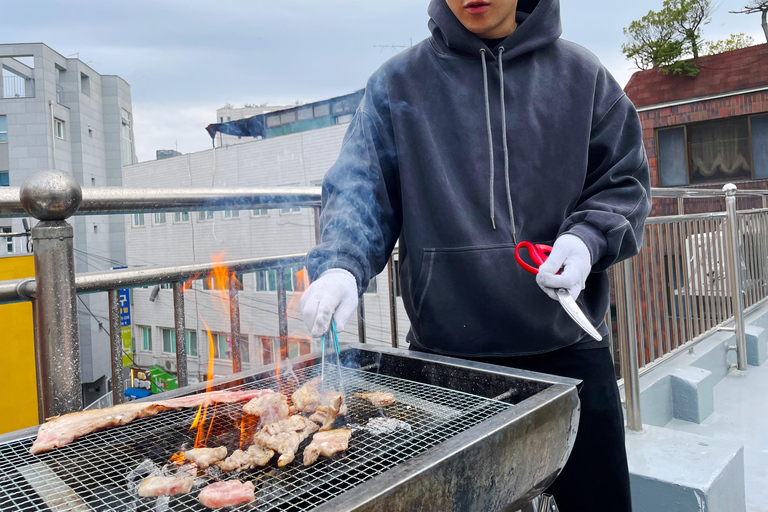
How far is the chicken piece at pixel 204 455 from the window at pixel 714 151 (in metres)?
13.2

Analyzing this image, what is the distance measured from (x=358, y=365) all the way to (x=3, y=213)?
1.22 m

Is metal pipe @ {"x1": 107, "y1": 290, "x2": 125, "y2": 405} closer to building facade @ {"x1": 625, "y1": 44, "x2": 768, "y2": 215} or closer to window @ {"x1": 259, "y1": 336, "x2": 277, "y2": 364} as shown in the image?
window @ {"x1": 259, "y1": 336, "x2": 277, "y2": 364}

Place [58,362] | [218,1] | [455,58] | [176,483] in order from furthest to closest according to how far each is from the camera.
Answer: [218,1] < [455,58] < [58,362] < [176,483]

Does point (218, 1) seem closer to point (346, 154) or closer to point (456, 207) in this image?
point (346, 154)

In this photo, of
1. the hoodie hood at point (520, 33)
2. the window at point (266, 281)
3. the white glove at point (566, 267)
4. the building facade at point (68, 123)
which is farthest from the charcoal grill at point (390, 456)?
the building facade at point (68, 123)

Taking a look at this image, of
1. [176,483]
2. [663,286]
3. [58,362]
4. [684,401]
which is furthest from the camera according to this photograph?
[663,286]

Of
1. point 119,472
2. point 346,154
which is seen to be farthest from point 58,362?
point 346,154

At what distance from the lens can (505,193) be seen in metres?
1.64

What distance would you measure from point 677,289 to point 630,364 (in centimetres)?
177

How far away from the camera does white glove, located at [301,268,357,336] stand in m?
1.35

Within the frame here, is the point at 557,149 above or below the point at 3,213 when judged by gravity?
above

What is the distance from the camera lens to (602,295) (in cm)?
176

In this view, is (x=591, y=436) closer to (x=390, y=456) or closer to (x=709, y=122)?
(x=390, y=456)

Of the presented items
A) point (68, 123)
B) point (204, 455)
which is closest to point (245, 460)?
point (204, 455)
